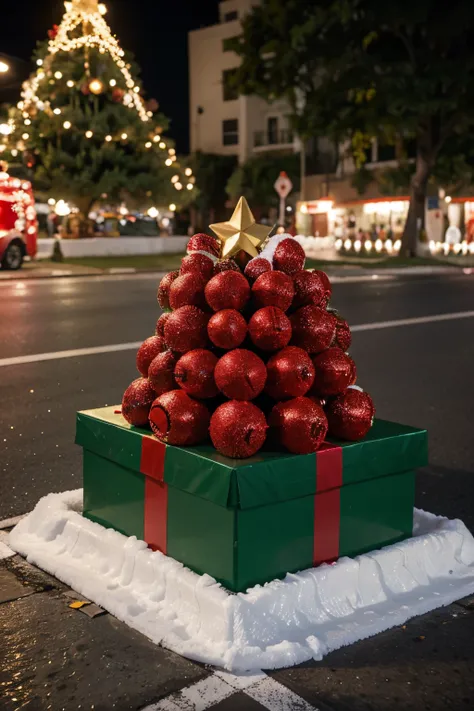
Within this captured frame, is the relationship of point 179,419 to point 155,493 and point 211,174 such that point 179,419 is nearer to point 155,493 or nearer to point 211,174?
point 155,493

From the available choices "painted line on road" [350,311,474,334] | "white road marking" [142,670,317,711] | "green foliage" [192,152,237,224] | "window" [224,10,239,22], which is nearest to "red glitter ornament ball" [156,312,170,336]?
"white road marking" [142,670,317,711]

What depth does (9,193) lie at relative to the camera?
2230cm

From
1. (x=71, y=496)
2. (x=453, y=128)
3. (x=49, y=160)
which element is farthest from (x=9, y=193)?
(x=71, y=496)

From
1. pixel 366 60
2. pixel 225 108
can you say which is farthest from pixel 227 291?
pixel 225 108

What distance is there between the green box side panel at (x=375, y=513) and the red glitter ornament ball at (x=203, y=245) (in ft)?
3.65

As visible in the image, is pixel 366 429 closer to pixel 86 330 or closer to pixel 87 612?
pixel 87 612

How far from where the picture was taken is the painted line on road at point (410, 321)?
1144cm

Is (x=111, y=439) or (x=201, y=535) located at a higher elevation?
(x=111, y=439)

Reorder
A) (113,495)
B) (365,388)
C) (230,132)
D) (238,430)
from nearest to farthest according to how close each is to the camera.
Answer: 1. (238,430)
2. (113,495)
3. (365,388)
4. (230,132)

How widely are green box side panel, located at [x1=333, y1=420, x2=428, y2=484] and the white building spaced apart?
177 ft

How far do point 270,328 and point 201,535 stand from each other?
0.77 meters

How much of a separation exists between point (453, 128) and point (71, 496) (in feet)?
96.1

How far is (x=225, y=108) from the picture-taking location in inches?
2325

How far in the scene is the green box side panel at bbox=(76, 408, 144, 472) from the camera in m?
3.38
